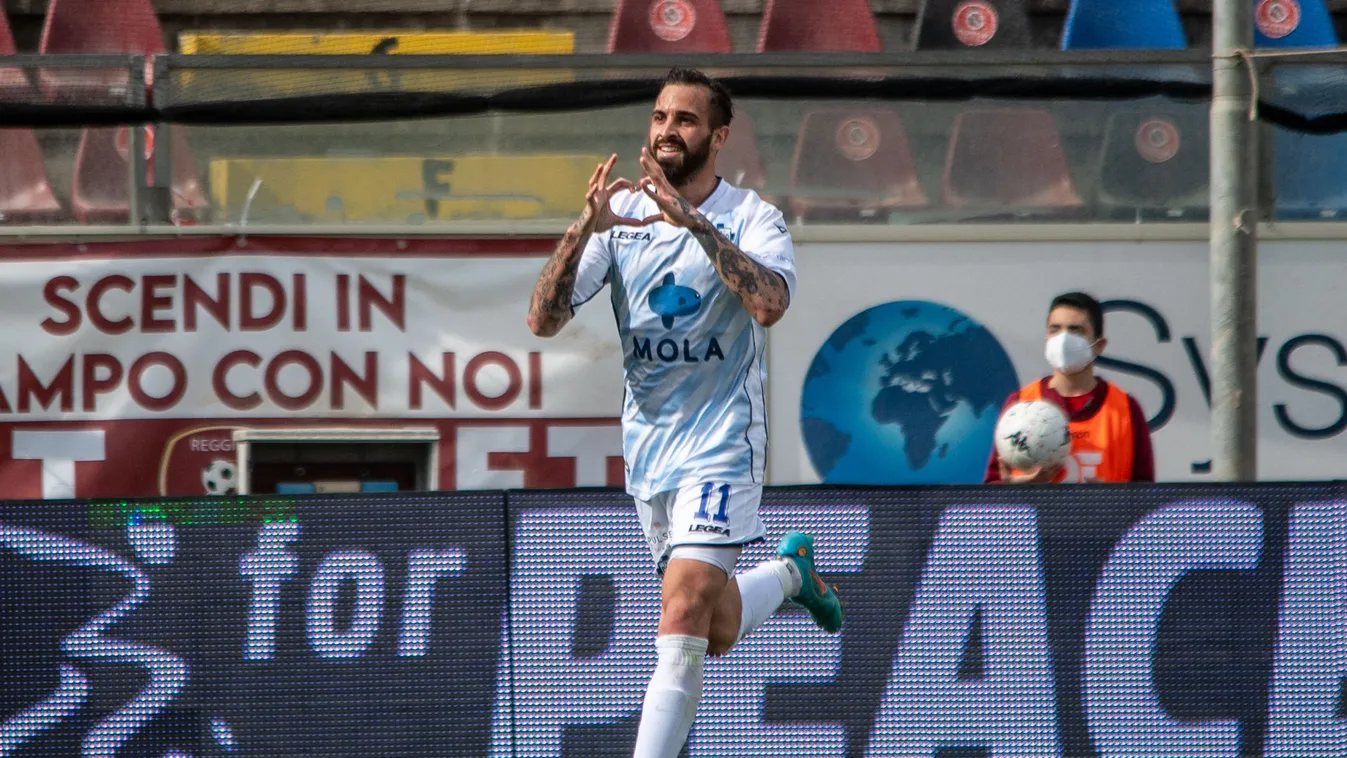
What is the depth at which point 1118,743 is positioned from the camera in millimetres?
5938

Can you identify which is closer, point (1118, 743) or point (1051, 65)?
point (1118, 743)

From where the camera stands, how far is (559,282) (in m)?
4.93

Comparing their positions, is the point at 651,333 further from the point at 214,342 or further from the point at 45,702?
the point at 214,342

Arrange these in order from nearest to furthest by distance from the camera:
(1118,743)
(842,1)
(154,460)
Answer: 1. (1118,743)
2. (154,460)
3. (842,1)

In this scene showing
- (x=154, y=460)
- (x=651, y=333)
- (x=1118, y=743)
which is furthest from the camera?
(x=154, y=460)

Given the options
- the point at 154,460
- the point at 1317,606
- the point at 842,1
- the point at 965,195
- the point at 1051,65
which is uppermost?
the point at 842,1

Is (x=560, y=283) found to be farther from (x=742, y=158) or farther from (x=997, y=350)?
(x=997, y=350)

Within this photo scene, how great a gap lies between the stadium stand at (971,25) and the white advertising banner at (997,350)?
1.90 metres

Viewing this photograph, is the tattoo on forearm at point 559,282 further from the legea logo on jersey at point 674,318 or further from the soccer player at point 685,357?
the legea logo on jersey at point 674,318

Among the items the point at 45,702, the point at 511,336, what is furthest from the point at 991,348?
the point at 45,702

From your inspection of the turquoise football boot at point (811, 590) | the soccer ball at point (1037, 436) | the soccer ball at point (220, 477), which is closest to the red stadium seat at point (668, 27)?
the soccer ball at point (220, 477)

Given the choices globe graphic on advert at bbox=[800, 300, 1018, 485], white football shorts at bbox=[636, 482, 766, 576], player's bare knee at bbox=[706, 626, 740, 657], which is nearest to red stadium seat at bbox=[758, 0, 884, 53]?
globe graphic on advert at bbox=[800, 300, 1018, 485]

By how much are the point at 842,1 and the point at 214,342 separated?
3496 mm

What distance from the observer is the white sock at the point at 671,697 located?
15.7 ft
